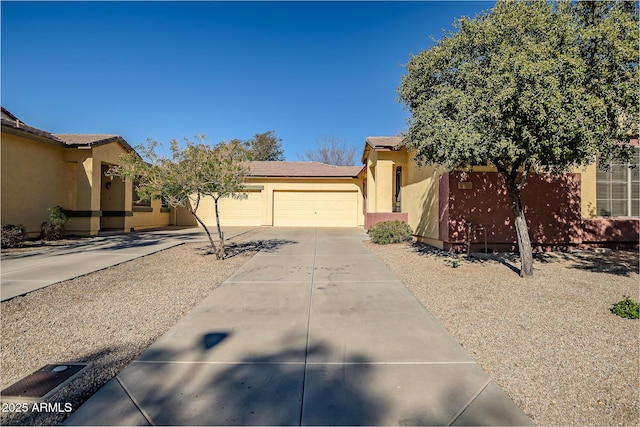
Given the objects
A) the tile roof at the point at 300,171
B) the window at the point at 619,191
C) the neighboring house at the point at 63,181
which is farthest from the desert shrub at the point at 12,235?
the window at the point at 619,191

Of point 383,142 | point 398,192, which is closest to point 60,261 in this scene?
point 383,142

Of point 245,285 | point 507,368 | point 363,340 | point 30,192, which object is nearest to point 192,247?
point 245,285

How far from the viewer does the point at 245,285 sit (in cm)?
678

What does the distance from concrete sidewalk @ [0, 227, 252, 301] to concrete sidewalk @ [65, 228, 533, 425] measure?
3955 millimetres

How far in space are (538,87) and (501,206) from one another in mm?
5408

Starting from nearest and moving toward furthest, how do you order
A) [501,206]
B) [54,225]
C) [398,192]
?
[501,206], [54,225], [398,192]

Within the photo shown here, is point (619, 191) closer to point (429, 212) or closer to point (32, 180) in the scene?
point (429, 212)

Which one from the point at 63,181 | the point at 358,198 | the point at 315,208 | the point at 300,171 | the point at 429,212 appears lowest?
the point at 429,212

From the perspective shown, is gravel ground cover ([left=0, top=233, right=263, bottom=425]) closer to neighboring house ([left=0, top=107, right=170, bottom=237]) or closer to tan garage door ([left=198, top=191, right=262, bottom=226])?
neighboring house ([left=0, top=107, right=170, bottom=237])

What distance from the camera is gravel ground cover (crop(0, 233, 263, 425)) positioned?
3398mm

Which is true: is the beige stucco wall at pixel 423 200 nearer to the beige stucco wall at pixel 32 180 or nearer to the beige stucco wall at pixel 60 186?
the beige stucco wall at pixel 60 186

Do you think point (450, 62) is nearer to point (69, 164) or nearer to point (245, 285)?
point (245, 285)

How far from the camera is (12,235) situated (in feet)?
38.3

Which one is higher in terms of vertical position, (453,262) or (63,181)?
(63,181)
